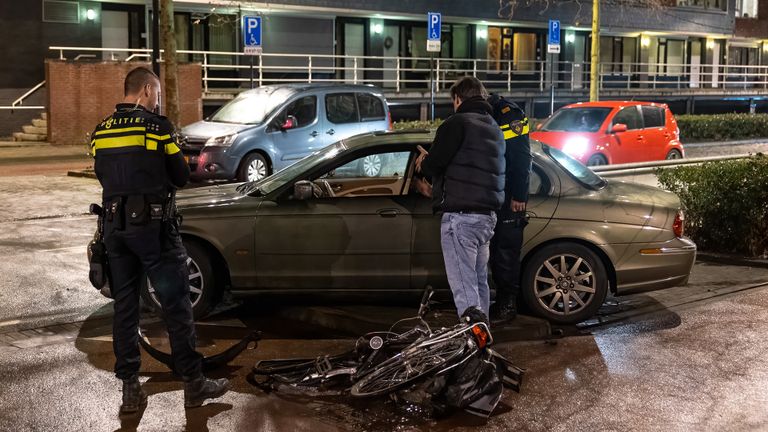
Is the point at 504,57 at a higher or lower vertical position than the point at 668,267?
higher

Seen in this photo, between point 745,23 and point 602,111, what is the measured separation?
37.8m

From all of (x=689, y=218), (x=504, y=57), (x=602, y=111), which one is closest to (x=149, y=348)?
(x=689, y=218)

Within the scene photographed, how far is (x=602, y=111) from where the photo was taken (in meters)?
18.1

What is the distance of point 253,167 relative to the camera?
15.5 metres

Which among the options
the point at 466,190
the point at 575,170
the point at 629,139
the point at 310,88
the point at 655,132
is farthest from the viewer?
the point at 655,132

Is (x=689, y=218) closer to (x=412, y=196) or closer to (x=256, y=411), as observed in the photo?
(x=412, y=196)

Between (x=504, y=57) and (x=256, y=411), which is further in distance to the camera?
(x=504, y=57)

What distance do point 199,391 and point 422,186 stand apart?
7.47ft

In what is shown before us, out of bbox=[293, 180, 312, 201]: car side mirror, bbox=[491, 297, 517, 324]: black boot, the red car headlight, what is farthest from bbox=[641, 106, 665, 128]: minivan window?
bbox=[293, 180, 312, 201]: car side mirror

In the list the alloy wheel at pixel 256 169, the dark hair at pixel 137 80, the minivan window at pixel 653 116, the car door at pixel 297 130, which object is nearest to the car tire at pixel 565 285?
the dark hair at pixel 137 80

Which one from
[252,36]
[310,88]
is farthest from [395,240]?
[252,36]

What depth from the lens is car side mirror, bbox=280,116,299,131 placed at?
52.1 feet

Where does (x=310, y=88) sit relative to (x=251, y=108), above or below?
above

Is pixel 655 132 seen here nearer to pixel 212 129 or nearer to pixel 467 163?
pixel 212 129
